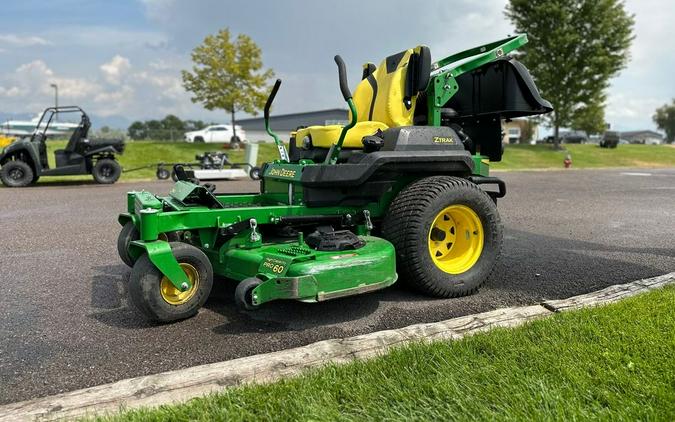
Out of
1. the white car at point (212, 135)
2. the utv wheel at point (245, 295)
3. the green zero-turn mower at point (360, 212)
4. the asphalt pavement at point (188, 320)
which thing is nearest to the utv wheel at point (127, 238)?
the green zero-turn mower at point (360, 212)

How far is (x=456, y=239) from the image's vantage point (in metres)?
4.62

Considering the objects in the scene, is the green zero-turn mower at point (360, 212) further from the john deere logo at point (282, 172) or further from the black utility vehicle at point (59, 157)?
the black utility vehicle at point (59, 157)

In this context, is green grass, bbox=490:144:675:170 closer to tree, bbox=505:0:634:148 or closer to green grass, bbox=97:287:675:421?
tree, bbox=505:0:634:148

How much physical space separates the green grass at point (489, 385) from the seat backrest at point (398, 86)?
2248 mm

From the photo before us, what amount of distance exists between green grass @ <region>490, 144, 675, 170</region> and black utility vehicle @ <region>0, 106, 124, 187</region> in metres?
16.2

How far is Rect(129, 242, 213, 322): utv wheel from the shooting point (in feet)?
11.3

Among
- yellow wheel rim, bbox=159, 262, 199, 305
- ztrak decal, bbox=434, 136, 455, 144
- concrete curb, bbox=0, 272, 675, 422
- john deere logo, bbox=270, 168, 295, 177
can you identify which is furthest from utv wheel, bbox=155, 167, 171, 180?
concrete curb, bbox=0, 272, 675, 422

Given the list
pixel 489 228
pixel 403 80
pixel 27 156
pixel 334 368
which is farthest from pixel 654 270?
pixel 27 156

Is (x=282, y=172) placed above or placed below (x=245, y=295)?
above

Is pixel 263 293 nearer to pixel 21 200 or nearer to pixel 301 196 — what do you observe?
pixel 301 196

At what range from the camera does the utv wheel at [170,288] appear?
3.44 metres

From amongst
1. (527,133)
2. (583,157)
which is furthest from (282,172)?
(527,133)

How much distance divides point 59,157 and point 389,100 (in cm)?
1273

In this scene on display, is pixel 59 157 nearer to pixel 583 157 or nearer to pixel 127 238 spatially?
pixel 127 238
